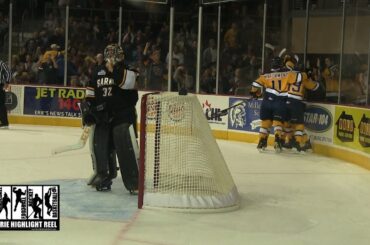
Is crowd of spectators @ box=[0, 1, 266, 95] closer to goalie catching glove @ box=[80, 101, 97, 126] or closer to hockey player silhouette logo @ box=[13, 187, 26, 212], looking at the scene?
goalie catching glove @ box=[80, 101, 97, 126]

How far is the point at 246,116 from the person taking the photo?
1176 centimetres

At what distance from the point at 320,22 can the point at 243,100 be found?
246cm

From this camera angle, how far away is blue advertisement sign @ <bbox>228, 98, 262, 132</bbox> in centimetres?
1156

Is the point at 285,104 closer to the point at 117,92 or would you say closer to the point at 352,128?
the point at 352,128

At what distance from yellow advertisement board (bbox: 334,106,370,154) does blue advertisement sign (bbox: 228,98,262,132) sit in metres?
2.06

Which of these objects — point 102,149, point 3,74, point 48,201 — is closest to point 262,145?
point 102,149

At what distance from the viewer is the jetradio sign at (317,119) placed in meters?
9.96

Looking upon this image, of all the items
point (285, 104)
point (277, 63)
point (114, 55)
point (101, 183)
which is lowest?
point (101, 183)

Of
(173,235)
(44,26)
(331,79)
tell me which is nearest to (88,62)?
(44,26)

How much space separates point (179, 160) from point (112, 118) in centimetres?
92

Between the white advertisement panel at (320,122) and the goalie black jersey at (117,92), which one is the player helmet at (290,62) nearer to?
the white advertisement panel at (320,122)

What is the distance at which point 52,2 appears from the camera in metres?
16.0

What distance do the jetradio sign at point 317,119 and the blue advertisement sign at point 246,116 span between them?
1.22 metres

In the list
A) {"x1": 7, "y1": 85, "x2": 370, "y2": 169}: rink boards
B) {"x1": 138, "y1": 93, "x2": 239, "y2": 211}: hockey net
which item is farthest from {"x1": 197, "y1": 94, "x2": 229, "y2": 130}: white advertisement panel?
{"x1": 138, "y1": 93, "x2": 239, "y2": 211}: hockey net
